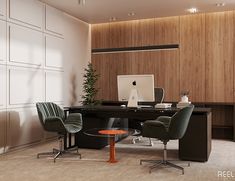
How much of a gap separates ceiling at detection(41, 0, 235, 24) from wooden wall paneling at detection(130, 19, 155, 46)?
0.93 feet

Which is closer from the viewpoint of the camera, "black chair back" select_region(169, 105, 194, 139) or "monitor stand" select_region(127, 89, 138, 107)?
"black chair back" select_region(169, 105, 194, 139)

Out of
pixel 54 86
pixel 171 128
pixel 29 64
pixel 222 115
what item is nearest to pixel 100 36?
pixel 54 86

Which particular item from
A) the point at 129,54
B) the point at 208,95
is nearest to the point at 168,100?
the point at 208,95

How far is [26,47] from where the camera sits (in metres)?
5.99

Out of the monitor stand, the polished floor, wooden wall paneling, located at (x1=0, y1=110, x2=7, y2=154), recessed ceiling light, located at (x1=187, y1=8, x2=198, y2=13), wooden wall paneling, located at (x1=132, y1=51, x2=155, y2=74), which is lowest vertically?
the polished floor

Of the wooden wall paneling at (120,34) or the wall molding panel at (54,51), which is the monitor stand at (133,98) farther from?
the wooden wall paneling at (120,34)

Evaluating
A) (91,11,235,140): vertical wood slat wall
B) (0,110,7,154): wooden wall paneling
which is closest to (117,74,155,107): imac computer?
(0,110,7,154): wooden wall paneling

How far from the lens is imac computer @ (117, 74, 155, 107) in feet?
17.5

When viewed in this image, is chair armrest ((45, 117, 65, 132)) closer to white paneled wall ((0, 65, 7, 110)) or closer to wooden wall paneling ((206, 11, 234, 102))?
white paneled wall ((0, 65, 7, 110))

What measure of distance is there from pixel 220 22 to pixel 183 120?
4160 millimetres

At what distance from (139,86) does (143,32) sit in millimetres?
3258

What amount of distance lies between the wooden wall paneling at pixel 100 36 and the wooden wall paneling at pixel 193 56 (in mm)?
2193

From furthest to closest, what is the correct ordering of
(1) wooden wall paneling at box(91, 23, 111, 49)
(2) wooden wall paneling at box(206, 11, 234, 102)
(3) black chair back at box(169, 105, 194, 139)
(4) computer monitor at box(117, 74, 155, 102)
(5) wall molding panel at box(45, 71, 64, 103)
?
(1) wooden wall paneling at box(91, 23, 111, 49) < (2) wooden wall paneling at box(206, 11, 234, 102) < (5) wall molding panel at box(45, 71, 64, 103) < (4) computer monitor at box(117, 74, 155, 102) < (3) black chair back at box(169, 105, 194, 139)

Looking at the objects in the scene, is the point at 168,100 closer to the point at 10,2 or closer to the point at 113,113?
the point at 113,113
